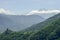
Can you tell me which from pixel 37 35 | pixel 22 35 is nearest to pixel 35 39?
pixel 37 35

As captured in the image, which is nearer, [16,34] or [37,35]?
[37,35]

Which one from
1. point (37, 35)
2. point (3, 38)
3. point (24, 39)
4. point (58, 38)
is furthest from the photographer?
point (3, 38)

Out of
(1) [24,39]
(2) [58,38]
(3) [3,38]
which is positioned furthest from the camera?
(3) [3,38]

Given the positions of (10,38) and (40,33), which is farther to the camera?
(10,38)

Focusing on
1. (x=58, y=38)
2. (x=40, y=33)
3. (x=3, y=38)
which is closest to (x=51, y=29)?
(x=40, y=33)

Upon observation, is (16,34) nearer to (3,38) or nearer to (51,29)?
(3,38)

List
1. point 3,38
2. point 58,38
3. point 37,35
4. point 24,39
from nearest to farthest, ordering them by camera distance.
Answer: point 58,38, point 37,35, point 24,39, point 3,38

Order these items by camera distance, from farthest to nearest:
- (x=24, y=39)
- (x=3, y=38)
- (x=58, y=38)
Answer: (x=3, y=38) → (x=24, y=39) → (x=58, y=38)

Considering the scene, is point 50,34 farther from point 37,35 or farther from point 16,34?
point 16,34

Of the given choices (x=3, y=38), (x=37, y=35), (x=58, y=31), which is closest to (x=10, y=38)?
(x=3, y=38)
